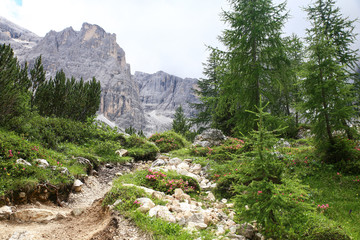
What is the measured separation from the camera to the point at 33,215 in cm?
408

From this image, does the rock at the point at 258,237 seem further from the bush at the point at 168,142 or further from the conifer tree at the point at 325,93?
the bush at the point at 168,142

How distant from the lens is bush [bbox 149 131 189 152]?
14.7m

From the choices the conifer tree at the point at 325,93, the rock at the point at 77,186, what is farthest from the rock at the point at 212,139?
the rock at the point at 77,186

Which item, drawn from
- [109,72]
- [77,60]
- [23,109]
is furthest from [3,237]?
[77,60]

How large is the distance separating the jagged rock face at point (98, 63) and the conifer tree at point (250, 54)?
96104mm

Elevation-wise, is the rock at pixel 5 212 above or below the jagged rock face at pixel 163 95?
below

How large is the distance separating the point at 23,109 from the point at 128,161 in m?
6.07

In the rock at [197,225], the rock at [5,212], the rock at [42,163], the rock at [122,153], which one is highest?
the rock at [197,225]

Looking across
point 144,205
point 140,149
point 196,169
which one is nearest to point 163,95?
point 140,149

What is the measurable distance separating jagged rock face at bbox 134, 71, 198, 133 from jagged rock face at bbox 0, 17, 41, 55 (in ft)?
235

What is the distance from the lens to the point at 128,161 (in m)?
10.8

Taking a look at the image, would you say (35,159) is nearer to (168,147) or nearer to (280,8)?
(168,147)

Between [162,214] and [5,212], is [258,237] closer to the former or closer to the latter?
[162,214]

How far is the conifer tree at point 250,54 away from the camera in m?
8.39
